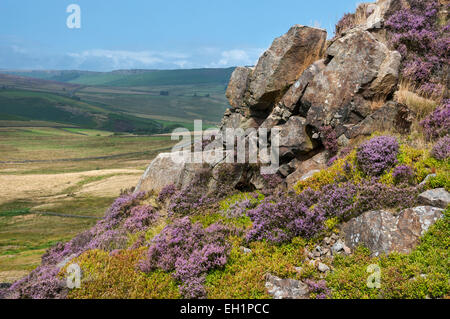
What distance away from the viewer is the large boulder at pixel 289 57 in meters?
17.8

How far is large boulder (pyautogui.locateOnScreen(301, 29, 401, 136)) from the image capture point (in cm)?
1431

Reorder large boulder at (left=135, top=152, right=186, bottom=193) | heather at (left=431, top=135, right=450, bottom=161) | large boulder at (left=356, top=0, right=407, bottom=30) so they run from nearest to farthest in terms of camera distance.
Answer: heather at (left=431, top=135, right=450, bottom=161)
large boulder at (left=356, top=0, right=407, bottom=30)
large boulder at (left=135, top=152, right=186, bottom=193)

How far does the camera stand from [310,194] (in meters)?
11.8

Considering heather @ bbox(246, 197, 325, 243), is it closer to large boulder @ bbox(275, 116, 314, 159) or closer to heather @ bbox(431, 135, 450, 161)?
large boulder @ bbox(275, 116, 314, 159)

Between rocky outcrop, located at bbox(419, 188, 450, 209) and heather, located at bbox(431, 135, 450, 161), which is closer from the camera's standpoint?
rocky outcrop, located at bbox(419, 188, 450, 209)

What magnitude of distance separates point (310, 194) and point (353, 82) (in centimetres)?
652

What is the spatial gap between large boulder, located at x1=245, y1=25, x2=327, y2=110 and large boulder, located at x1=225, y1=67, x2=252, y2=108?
238 centimetres

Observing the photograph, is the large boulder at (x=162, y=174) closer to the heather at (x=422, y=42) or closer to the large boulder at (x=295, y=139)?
the large boulder at (x=295, y=139)

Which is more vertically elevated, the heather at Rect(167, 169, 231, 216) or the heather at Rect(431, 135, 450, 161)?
the heather at Rect(431, 135, 450, 161)

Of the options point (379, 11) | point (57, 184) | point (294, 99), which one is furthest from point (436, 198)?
point (57, 184)

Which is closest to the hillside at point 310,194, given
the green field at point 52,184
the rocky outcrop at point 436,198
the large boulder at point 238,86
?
the rocky outcrop at point 436,198

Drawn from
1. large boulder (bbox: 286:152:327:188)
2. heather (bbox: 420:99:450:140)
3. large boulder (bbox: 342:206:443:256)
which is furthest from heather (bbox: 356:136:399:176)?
large boulder (bbox: 286:152:327:188)

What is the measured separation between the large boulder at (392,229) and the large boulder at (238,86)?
528 inches
